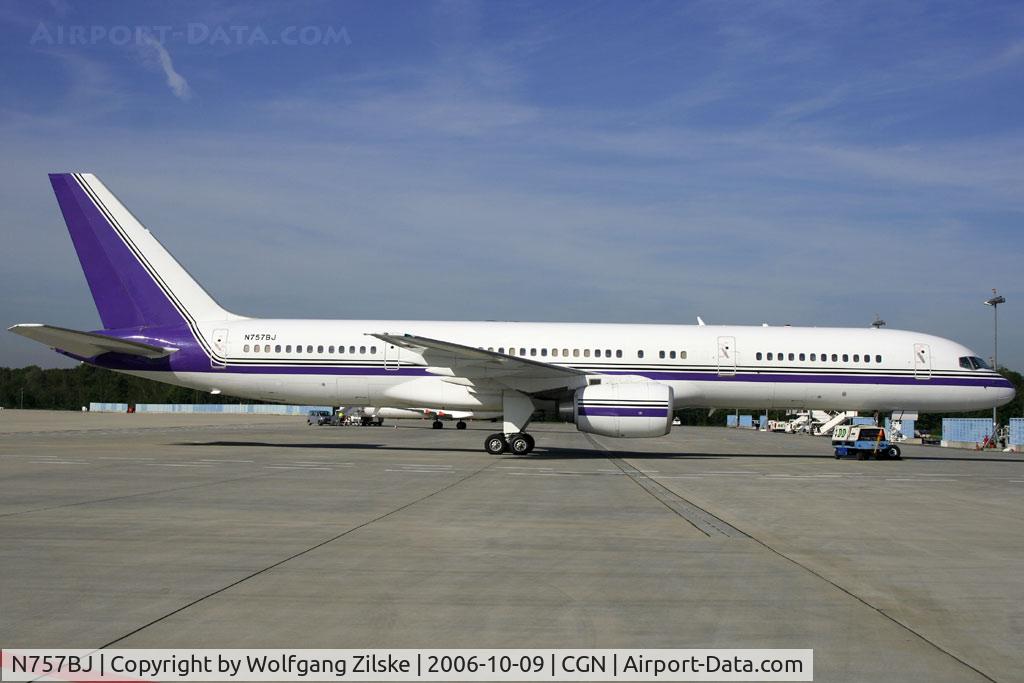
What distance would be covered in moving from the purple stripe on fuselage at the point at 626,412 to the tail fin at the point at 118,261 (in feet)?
39.2

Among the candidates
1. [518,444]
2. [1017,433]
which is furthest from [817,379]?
[1017,433]

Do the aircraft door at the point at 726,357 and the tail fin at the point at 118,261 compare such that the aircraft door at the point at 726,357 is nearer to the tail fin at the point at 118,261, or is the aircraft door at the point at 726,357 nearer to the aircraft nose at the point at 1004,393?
the aircraft nose at the point at 1004,393

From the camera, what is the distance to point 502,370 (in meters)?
22.3

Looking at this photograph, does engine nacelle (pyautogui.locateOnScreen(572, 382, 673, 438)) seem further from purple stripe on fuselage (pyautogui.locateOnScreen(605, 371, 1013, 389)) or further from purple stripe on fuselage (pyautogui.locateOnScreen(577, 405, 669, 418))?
purple stripe on fuselage (pyautogui.locateOnScreen(605, 371, 1013, 389))

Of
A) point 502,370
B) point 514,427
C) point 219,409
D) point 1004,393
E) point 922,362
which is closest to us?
point 502,370

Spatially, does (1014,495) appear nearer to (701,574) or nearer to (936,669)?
(701,574)

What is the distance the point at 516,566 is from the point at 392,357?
55.7 ft

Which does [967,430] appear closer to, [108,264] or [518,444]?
[518,444]

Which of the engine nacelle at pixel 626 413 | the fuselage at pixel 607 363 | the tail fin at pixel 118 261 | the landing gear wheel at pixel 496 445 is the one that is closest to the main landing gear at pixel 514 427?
the landing gear wheel at pixel 496 445

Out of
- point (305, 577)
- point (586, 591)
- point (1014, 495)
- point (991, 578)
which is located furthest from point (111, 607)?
point (1014, 495)

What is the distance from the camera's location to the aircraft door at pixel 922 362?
81.4 ft

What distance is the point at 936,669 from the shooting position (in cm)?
480

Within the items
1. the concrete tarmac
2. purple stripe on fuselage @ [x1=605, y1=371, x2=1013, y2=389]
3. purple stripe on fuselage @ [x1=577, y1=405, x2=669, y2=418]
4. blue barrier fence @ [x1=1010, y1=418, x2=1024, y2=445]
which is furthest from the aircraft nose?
blue barrier fence @ [x1=1010, y1=418, x2=1024, y2=445]

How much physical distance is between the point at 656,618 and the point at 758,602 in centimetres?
101
